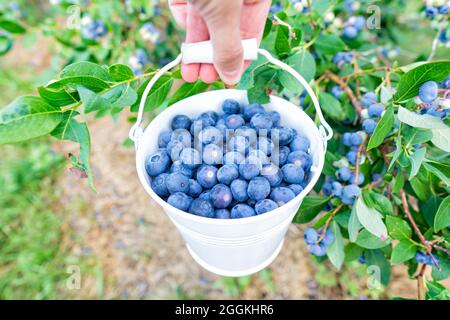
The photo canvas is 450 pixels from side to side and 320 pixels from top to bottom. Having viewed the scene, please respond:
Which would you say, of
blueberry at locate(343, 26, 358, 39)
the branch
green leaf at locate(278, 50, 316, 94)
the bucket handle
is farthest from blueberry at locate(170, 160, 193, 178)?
blueberry at locate(343, 26, 358, 39)

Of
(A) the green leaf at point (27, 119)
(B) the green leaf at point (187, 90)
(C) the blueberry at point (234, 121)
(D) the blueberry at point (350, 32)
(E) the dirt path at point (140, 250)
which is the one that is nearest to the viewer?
(A) the green leaf at point (27, 119)

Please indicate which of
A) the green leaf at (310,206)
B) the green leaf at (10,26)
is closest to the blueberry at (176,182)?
the green leaf at (310,206)

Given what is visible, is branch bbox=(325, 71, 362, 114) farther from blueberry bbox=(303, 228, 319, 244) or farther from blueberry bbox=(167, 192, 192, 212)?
blueberry bbox=(167, 192, 192, 212)

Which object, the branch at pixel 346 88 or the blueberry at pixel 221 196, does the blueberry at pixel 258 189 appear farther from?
the branch at pixel 346 88

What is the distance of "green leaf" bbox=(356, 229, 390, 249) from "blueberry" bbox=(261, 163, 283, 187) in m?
0.29

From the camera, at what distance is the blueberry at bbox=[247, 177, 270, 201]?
0.85 m

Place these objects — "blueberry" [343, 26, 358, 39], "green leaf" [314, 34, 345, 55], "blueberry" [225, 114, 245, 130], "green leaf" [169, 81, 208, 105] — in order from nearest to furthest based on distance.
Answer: "blueberry" [225, 114, 245, 130]
"green leaf" [169, 81, 208, 105]
"green leaf" [314, 34, 345, 55]
"blueberry" [343, 26, 358, 39]

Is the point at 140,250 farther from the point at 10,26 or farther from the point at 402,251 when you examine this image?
the point at 402,251

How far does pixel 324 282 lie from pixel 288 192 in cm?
94

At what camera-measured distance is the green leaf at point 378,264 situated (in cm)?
113

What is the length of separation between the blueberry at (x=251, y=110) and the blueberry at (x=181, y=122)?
→ 0.15 metres

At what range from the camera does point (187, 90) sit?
3.61 feet

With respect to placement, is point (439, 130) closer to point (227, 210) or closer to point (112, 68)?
point (227, 210)

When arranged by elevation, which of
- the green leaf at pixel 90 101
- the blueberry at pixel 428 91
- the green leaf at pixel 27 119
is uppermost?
the green leaf at pixel 90 101
